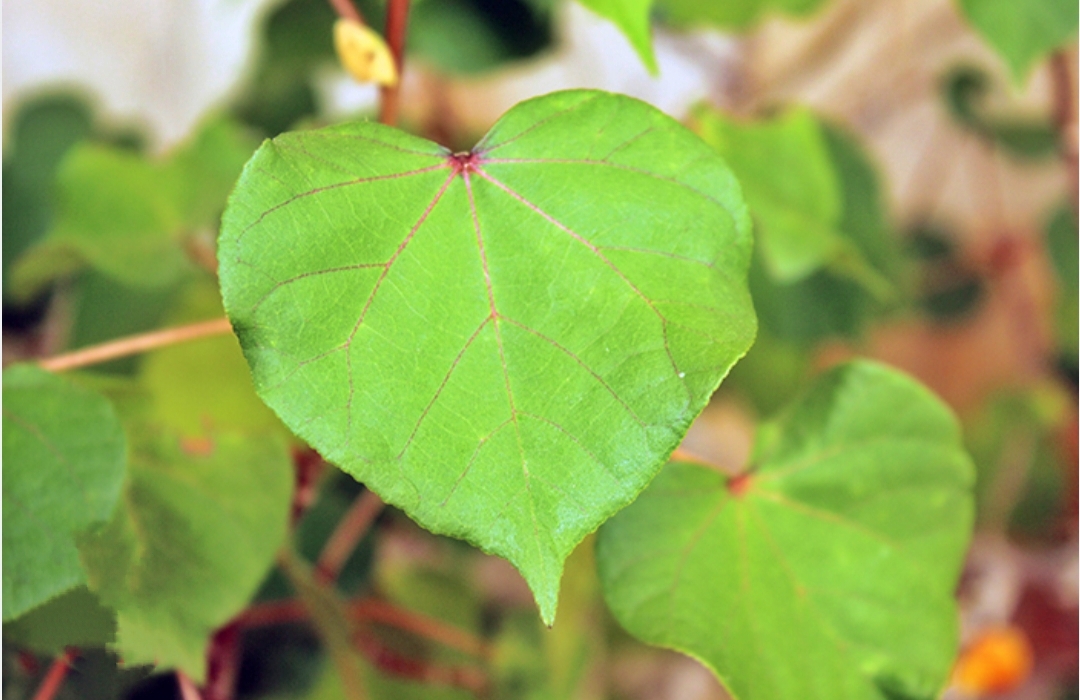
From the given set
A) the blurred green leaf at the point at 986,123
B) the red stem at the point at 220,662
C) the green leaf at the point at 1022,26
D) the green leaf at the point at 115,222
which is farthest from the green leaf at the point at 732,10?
the red stem at the point at 220,662

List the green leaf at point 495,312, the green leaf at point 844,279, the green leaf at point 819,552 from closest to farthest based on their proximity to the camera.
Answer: the green leaf at point 495,312, the green leaf at point 819,552, the green leaf at point 844,279

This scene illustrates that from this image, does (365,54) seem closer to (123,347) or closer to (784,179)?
(123,347)

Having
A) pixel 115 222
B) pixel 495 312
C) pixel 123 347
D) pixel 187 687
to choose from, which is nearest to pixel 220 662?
pixel 187 687

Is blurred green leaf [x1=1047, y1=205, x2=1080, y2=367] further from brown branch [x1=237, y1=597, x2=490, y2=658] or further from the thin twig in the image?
the thin twig

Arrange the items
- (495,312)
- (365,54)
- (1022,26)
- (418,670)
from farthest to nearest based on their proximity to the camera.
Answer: (418,670) → (1022,26) → (365,54) → (495,312)

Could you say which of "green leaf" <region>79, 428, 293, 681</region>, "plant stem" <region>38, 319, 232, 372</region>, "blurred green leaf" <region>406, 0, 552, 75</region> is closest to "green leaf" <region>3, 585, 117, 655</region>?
"green leaf" <region>79, 428, 293, 681</region>

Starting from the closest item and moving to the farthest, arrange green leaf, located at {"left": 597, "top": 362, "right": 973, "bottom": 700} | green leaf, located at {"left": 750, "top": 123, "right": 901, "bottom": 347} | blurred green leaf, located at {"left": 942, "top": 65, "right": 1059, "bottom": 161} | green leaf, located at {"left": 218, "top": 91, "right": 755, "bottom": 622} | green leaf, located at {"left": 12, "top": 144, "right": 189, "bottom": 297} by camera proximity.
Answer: green leaf, located at {"left": 218, "top": 91, "right": 755, "bottom": 622} → green leaf, located at {"left": 597, "top": 362, "right": 973, "bottom": 700} → green leaf, located at {"left": 12, "top": 144, "right": 189, "bottom": 297} → green leaf, located at {"left": 750, "top": 123, "right": 901, "bottom": 347} → blurred green leaf, located at {"left": 942, "top": 65, "right": 1059, "bottom": 161}

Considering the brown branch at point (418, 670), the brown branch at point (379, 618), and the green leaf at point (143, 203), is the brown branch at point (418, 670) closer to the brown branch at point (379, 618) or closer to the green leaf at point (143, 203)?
the brown branch at point (379, 618)
